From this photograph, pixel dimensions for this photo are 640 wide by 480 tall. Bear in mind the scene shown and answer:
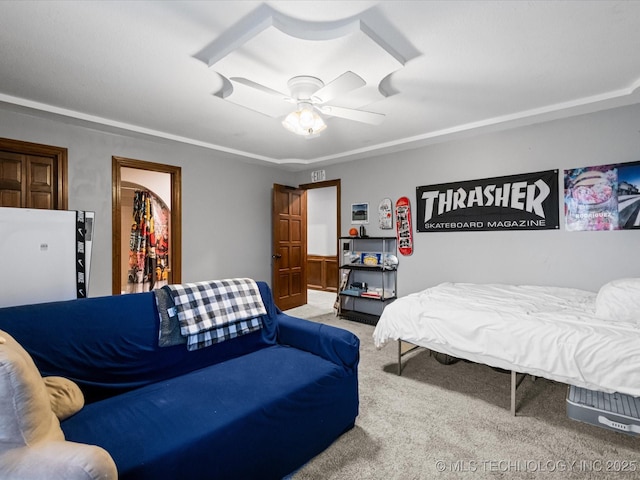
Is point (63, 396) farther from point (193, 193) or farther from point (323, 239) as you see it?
point (323, 239)

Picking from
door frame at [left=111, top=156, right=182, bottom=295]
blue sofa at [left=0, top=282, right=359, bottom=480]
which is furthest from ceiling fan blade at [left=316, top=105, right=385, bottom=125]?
door frame at [left=111, top=156, right=182, bottom=295]

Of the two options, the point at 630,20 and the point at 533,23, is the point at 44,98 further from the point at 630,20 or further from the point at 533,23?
the point at 630,20

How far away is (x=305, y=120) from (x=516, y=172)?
2607 mm

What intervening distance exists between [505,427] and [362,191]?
353 centimetres

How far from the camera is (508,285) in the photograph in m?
3.48

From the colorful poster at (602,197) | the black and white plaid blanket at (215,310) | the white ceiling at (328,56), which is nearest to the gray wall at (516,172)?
the colorful poster at (602,197)

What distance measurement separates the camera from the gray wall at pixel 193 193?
3463 mm

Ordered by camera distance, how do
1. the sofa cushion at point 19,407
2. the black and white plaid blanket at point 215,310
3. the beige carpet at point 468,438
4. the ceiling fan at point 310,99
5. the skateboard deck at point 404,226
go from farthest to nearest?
the skateboard deck at point 404,226 → the ceiling fan at point 310,99 → the black and white plaid blanket at point 215,310 → the beige carpet at point 468,438 → the sofa cushion at point 19,407

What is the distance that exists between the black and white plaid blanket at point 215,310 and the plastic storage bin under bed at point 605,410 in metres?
2.14

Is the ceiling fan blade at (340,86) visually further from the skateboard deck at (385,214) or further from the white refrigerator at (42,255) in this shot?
the skateboard deck at (385,214)

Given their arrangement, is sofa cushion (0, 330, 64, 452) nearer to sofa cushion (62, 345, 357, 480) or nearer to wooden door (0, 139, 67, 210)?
sofa cushion (62, 345, 357, 480)

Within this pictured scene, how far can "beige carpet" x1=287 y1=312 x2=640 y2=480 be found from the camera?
1.74 meters

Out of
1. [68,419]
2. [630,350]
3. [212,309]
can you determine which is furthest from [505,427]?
[68,419]

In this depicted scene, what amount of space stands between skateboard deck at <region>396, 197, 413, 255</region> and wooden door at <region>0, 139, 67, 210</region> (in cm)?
404
